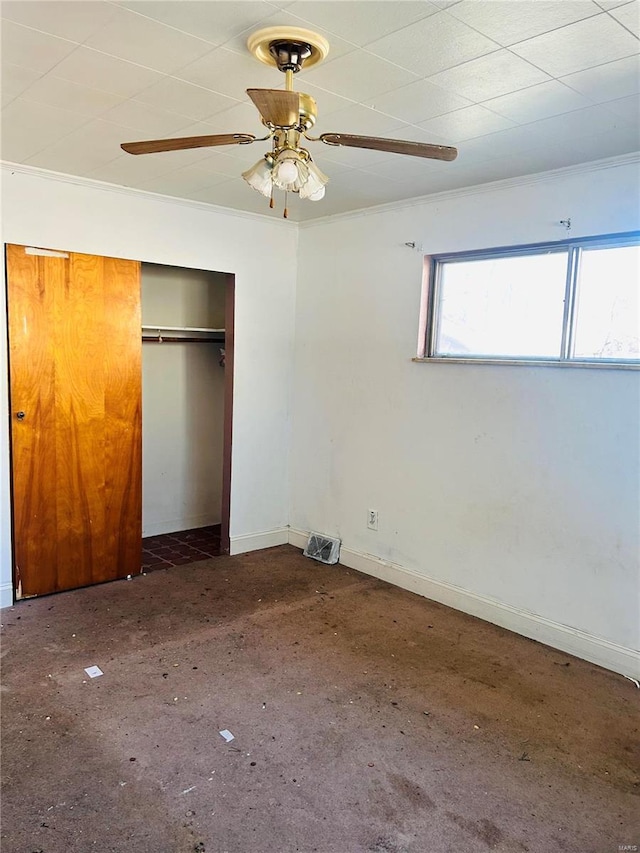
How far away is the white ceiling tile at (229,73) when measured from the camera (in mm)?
1975

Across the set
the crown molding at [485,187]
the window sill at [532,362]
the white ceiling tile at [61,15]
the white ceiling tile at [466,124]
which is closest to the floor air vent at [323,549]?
the window sill at [532,362]

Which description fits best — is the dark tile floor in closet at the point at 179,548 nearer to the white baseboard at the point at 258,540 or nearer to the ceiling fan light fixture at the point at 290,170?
the white baseboard at the point at 258,540

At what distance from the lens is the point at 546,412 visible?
3143 mm

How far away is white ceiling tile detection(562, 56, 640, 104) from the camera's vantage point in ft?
6.49

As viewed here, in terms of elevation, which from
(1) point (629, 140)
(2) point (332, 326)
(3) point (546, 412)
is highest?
(1) point (629, 140)

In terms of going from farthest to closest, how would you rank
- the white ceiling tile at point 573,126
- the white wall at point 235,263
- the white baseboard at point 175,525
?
the white baseboard at point 175,525 < the white wall at point 235,263 < the white ceiling tile at point 573,126

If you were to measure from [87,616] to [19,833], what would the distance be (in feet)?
5.16

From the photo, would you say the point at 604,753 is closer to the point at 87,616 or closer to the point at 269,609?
the point at 269,609

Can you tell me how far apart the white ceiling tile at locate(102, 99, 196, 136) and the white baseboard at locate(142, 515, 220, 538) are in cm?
305

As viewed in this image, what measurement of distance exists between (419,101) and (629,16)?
781 millimetres

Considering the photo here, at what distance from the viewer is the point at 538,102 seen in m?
2.25

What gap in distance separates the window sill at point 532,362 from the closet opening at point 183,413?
5.28 feet

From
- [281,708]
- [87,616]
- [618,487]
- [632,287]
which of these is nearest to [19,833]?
[281,708]

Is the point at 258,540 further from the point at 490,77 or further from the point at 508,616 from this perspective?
the point at 490,77
